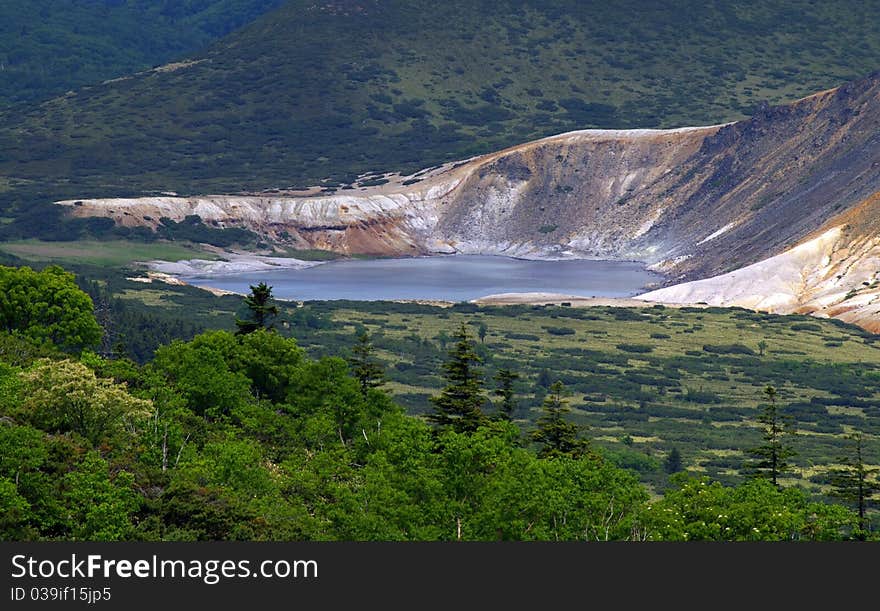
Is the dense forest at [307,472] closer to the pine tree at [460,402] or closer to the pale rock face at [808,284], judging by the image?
the pine tree at [460,402]

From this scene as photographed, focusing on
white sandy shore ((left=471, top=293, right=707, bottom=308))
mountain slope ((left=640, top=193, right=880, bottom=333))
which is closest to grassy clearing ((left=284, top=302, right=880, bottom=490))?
white sandy shore ((left=471, top=293, right=707, bottom=308))

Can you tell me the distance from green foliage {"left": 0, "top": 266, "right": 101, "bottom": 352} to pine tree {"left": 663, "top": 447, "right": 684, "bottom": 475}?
34370 mm

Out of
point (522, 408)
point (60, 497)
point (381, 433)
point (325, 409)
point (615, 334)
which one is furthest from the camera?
point (615, 334)

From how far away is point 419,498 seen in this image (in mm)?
53844

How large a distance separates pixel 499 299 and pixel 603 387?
54.4 meters

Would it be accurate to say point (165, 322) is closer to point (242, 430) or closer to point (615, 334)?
point (615, 334)

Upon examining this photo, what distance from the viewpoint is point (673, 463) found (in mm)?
95500

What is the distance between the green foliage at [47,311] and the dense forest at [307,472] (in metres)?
6.71

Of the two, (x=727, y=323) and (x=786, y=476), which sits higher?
(x=727, y=323)

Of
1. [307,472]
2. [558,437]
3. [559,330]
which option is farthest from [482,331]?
[307,472]

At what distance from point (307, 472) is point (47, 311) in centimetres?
2717

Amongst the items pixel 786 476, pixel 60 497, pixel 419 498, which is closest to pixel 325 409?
pixel 419 498

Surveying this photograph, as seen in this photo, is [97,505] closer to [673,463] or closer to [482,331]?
[673,463]

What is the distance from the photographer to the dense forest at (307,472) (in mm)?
48531
